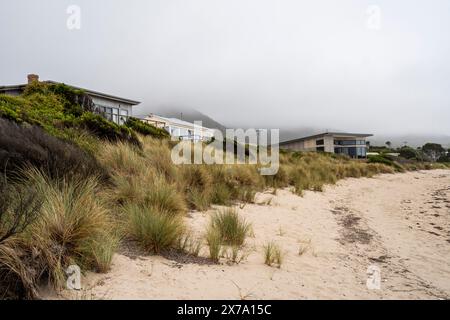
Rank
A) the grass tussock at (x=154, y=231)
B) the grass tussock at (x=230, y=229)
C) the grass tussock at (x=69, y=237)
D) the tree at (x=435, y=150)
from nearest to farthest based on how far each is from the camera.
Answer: the grass tussock at (x=69, y=237) → the grass tussock at (x=154, y=231) → the grass tussock at (x=230, y=229) → the tree at (x=435, y=150)

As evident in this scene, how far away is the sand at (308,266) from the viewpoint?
257cm

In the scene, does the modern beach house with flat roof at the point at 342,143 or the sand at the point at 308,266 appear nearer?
the sand at the point at 308,266

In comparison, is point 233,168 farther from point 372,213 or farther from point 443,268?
point 443,268

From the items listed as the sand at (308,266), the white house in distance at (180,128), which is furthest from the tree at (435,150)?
the sand at (308,266)

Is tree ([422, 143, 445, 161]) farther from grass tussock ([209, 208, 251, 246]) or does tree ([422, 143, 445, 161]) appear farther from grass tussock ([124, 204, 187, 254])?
grass tussock ([124, 204, 187, 254])

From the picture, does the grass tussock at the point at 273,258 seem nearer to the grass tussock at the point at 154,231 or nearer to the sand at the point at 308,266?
the sand at the point at 308,266

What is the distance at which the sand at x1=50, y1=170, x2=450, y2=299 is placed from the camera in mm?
2572

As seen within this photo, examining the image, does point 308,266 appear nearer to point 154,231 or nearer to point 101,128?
point 154,231

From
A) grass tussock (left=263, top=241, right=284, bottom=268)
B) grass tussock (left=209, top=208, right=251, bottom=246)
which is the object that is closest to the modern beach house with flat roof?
grass tussock (left=209, top=208, right=251, bottom=246)

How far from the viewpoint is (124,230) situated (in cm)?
360

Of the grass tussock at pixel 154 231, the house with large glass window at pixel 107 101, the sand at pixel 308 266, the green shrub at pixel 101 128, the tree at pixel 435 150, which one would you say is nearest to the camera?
the sand at pixel 308 266

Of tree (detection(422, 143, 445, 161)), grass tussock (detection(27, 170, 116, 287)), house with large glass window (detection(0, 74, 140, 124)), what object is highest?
house with large glass window (detection(0, 74, 140, 124))
